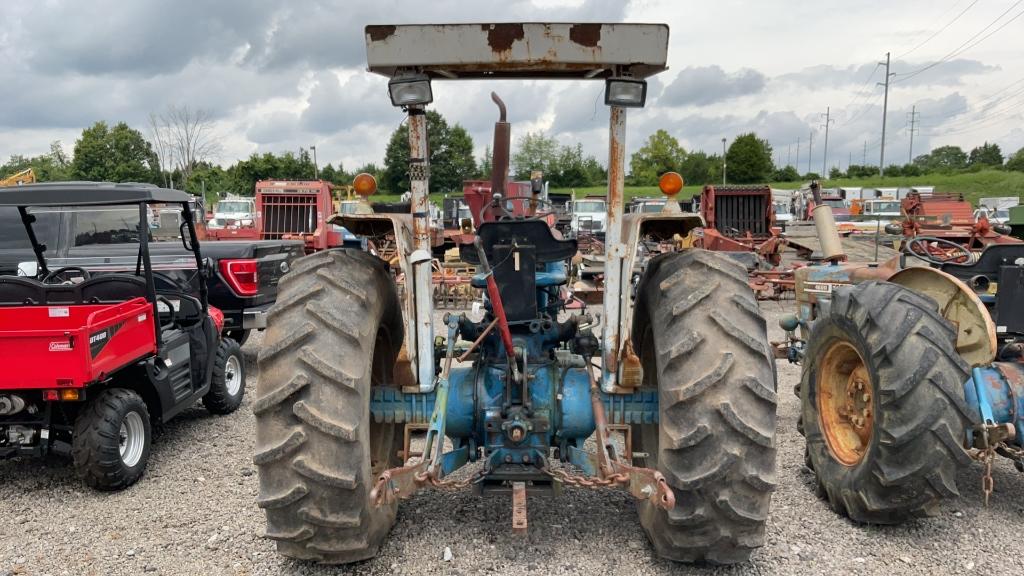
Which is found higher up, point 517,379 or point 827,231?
point 827,231

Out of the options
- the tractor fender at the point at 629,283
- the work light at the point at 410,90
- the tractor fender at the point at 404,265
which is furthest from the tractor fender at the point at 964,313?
the work light at the point at 410,90

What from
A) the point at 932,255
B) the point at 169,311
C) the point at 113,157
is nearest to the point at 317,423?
the point at 169,311

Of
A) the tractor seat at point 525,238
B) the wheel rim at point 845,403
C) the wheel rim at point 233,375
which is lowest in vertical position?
the wheel rim at point 233,375

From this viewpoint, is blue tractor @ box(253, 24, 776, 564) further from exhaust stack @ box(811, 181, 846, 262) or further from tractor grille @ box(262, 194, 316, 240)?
tractor grille @ box(262, 194, 316, 240)

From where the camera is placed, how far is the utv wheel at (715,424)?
3.03 m

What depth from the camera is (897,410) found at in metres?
3.67

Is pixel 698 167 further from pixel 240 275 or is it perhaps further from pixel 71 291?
pixel 71 291

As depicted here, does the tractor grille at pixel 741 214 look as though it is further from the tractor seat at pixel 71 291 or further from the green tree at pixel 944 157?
the green tree at pixel 944 157

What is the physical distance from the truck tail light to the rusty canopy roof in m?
5.47

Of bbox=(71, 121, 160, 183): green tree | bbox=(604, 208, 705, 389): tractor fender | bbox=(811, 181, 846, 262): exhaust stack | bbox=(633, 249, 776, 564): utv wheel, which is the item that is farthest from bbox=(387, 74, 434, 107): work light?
bbox=(71, 121, 160, 183): green tree

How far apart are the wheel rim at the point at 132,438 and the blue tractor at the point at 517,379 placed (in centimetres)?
220

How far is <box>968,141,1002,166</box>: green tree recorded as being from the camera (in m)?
66.5

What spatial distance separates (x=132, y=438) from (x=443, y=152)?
194 inches

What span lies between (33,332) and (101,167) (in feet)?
172
